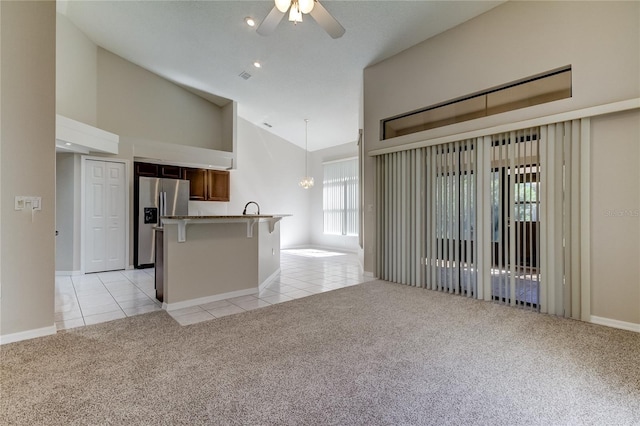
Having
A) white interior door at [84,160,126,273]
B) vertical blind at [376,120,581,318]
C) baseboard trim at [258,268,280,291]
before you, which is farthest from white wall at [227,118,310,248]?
vertical blind at [376,120,581,318]

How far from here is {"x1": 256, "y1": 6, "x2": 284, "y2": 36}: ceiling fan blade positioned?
2.86m

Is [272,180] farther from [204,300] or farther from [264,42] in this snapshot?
[204,300]

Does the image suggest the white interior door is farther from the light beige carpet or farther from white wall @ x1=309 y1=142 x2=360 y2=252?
white wall @ x1=309 y1=142 x2=360 y2=252

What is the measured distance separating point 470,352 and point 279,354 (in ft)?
4.97

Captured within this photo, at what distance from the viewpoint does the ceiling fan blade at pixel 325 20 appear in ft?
8.93

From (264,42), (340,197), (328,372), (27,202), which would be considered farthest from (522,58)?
(340,197)

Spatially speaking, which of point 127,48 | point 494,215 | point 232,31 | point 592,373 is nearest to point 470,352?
point 592,373

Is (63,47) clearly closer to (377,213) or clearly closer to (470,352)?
(377,213)

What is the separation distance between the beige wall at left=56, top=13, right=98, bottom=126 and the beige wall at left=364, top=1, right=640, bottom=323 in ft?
17.5

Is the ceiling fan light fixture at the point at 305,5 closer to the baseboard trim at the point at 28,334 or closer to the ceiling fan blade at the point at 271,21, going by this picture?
the ceiling fan blade at the point at 271,21

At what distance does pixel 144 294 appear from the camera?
4055 millimetres

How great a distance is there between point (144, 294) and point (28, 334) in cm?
146

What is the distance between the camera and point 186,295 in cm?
349

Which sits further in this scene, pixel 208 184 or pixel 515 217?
pixel 208 184
